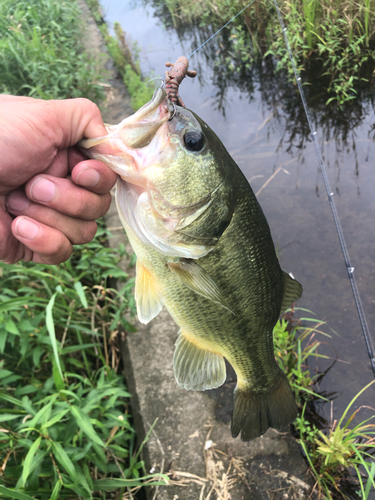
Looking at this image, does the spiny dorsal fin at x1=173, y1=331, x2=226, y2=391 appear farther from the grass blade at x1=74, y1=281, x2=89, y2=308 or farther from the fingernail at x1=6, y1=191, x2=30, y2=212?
the fingernail at x1=6, y1=191, x2=30, y2=212

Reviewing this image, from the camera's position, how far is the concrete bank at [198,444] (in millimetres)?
2043

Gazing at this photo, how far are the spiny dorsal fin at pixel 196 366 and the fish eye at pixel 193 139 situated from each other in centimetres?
91

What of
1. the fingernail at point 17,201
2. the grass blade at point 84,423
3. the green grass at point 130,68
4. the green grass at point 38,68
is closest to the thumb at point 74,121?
the fingernail at point 17,201

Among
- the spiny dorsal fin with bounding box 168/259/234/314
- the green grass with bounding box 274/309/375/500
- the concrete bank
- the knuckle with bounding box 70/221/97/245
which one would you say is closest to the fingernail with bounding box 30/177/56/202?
the knuckle with bounding box 70/221/97/245

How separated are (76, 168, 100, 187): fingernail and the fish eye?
0.37m

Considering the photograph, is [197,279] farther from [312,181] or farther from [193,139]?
[312,181]

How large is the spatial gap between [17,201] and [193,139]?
0.79m

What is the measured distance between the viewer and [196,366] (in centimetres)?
175

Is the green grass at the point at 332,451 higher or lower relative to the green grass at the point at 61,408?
lower

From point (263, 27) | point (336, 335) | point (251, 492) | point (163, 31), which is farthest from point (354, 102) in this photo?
point (163, 31)

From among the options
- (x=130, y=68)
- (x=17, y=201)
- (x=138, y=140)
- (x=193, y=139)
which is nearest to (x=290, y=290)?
(x=193, y=139)

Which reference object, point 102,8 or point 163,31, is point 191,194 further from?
point 102,8

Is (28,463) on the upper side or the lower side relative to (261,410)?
upper

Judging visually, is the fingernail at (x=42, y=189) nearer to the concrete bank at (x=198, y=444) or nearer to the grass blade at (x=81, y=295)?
the grass blade at (x=81, y=295)
